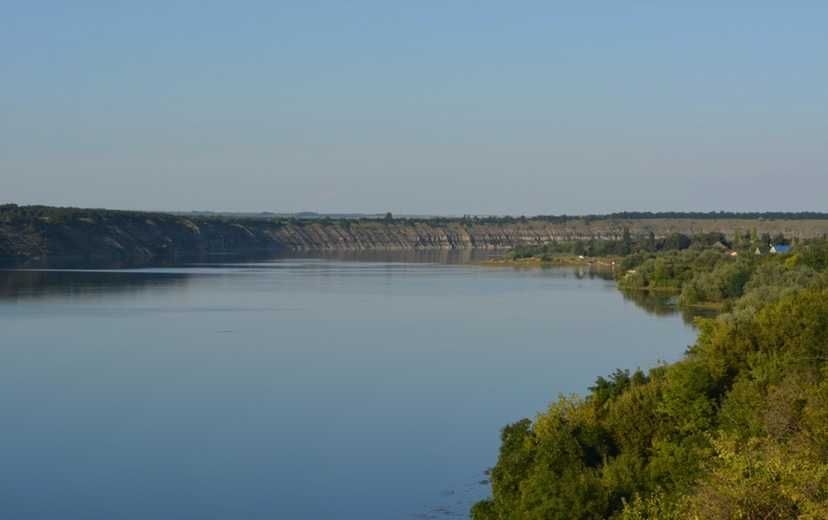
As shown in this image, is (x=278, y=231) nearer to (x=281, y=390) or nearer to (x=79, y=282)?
(x=79, y=282)

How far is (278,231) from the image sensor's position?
136 m

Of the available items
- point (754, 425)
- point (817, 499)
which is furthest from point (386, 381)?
point (817, 499)

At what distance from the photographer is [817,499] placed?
357 inches

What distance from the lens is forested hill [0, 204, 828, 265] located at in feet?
324

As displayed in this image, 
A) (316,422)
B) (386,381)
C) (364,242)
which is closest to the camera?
(316,422)

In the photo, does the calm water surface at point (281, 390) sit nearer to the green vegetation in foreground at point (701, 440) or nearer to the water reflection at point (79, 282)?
the water reflection at point (79, 282)

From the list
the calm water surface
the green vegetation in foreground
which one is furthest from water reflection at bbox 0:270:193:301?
the green vegetation in foreground

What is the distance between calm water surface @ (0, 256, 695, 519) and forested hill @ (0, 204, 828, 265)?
149 feet

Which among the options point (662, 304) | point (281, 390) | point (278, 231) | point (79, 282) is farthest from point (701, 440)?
point (278, 231)

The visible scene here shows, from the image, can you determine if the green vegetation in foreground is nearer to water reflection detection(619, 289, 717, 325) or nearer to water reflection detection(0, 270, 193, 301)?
water reflection detection(619, 289, 717, 325)

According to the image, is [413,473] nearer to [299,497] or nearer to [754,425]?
[299,497]

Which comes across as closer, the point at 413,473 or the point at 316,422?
the point at 413,473

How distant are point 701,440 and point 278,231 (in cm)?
12280

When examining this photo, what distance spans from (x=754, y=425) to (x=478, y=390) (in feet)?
42.5
